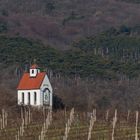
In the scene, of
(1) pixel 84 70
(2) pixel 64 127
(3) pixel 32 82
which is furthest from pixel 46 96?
(1) pixel 84 70

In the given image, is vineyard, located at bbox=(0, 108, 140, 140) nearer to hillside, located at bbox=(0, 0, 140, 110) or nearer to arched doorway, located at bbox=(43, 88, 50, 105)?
arched doorway, located at bbox=(43, 88, 50, 105)

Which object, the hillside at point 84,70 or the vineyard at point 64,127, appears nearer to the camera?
the vineyard at point 64,127

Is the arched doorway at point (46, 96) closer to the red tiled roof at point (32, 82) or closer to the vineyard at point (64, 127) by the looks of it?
the red tiled roof at point (32, 82)

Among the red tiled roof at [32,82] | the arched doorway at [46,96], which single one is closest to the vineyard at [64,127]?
the arched doorway at [46,96]

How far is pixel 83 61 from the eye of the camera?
15438cm

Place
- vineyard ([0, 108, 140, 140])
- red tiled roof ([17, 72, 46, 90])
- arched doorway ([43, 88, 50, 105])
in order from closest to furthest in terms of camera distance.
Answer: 1. vineyard ([0, 108, 140, 140])
2. arched doorway ([43, 88, 50, 105])
3. red tiled roof ([17, 72, 46, 90])

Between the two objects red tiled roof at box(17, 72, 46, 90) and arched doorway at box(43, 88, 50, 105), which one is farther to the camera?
red tiled roof at box(17, 72, 46, 90)

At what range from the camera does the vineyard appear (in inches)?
2238

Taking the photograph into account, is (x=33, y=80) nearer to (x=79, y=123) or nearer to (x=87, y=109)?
(x=87, y=109)

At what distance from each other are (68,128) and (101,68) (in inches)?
3470

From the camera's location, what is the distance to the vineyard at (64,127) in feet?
186

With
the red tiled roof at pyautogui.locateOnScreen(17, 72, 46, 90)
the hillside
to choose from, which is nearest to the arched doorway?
the red tiled roof at pyautogui.locateOnScreen(17, 72, 46, 90)

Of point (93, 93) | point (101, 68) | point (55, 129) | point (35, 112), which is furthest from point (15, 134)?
point (101, 68)

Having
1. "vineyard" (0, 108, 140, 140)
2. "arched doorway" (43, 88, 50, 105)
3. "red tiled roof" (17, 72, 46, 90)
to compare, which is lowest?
"vineyard" (0, 108, 140, 140)
